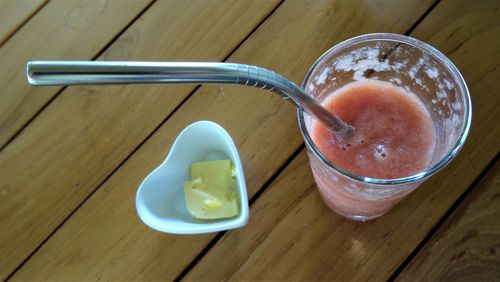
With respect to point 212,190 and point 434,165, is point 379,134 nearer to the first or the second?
point 434,165

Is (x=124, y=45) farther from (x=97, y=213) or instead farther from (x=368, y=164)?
(x=368, y=164)

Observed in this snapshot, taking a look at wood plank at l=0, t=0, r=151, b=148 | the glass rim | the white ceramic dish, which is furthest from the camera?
wood plank at l=0, t=0, r=151, b=148

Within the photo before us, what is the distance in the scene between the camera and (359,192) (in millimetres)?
525

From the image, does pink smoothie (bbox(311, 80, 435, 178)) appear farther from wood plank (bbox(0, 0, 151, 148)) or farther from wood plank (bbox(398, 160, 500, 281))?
wood plank (bbox(0, 0, 151, 148))

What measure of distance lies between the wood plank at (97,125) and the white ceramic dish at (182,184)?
8 cm

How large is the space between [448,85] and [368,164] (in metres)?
0.14

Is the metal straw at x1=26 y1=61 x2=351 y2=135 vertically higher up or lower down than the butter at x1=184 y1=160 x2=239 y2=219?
higher up

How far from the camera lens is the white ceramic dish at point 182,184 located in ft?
2.01

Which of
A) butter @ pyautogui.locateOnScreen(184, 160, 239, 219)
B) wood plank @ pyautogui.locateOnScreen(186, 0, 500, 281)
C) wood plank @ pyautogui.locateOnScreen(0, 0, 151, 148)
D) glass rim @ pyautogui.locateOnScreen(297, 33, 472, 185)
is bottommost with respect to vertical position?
wood plank @ pyautogui.locateOnScreen(186, 0, 500, 281)

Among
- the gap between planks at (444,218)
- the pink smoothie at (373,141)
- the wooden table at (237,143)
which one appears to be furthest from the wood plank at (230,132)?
the gap between planks at (444,218)

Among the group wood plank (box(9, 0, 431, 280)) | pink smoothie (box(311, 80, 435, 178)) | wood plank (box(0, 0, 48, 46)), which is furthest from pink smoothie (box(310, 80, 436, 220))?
wood plank (box(0, 0, 48, 46))

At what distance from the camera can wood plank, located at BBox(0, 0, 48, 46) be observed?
2.51 ft

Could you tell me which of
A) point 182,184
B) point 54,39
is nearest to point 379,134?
point 182,184

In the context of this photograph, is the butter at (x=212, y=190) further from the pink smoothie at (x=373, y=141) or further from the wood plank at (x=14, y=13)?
the wood plank at (x=14, y=13)
